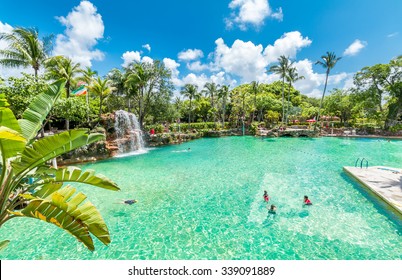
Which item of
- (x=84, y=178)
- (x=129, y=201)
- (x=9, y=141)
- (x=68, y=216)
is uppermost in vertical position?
(x=9, y=141)

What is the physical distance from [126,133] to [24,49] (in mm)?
12282

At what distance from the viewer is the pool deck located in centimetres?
863

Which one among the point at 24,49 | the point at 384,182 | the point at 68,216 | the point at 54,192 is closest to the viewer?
the point at 68,216

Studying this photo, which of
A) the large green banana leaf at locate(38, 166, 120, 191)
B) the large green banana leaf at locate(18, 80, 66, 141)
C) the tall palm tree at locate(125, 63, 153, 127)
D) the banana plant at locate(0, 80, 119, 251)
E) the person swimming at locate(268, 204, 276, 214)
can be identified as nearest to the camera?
the banana plant at locate(0, 80, 119, 251)

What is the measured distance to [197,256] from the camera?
19.8 feet

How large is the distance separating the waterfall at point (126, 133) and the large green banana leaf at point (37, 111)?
19987mm

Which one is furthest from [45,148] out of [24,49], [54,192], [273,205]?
[24,49]

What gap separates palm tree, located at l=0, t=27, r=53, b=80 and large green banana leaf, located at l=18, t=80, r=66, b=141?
1981cm

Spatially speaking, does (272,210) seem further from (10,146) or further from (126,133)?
(126,133)

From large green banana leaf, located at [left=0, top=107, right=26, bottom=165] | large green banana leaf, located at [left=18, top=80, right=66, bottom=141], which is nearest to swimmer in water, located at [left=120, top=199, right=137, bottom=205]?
large green banana leaf, located at [left=18, top=80, right=66, bottom=141]

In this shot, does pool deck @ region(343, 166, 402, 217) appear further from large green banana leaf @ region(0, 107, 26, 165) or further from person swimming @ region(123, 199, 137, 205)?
large green banana leaf @ region(0, 107, 26, 165)

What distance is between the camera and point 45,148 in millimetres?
2961
